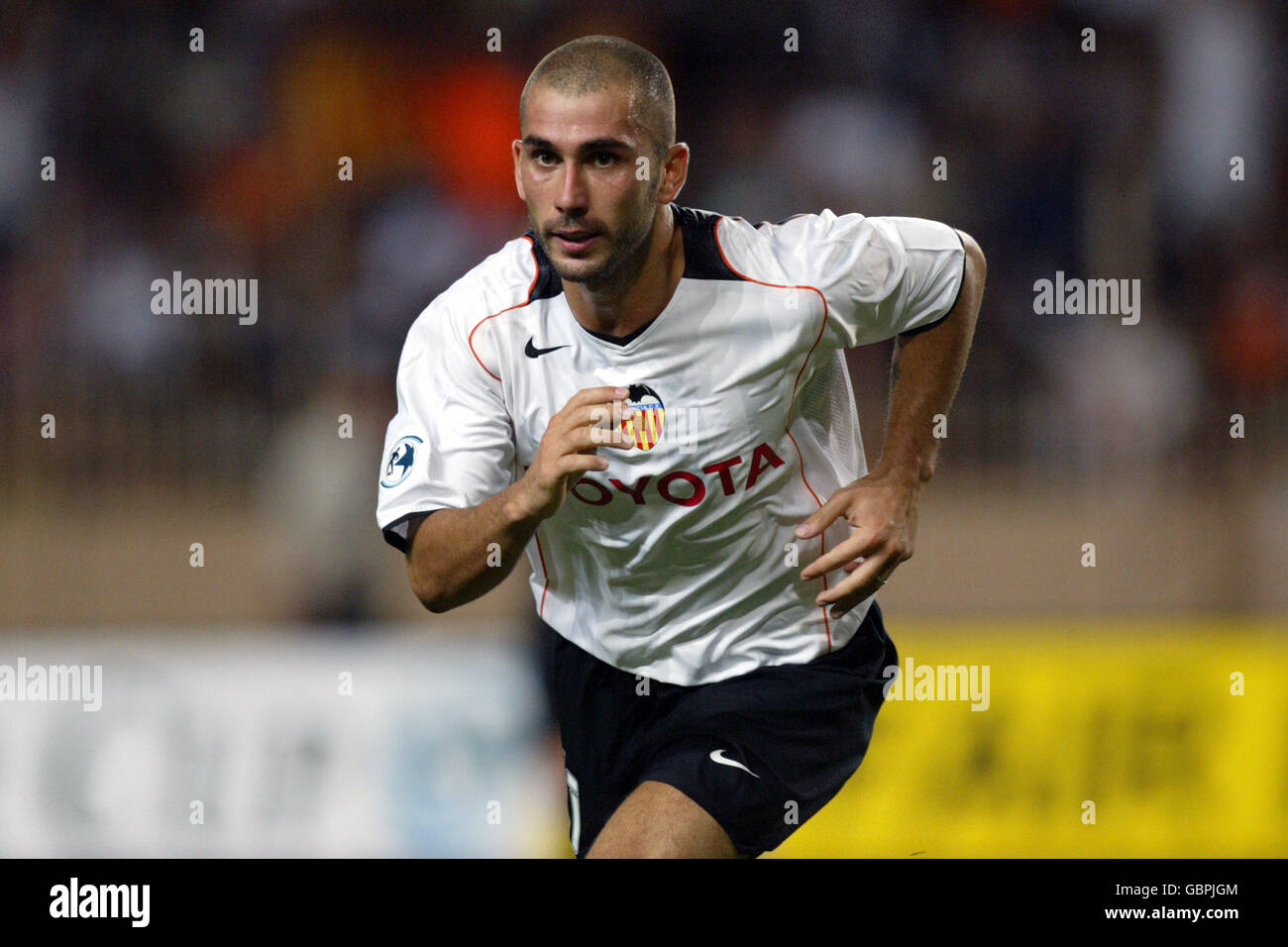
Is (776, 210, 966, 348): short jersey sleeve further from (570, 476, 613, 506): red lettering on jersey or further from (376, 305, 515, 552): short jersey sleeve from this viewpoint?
(376, 305, 515, 552): short jersey sleeve

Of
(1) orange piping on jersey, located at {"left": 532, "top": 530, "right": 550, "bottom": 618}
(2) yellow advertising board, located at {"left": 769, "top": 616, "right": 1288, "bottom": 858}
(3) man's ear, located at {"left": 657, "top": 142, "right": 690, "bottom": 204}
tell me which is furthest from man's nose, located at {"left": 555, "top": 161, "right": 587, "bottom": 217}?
(2) yellow advertising board, located at {"left": 769, "top": 616, "right": 1288, "bottom": 858}

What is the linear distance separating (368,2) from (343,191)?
1.28 metres

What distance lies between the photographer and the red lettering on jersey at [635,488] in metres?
3.64

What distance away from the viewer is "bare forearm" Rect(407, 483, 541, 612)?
10.6 ft

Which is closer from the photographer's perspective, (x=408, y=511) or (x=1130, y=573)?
(x=408, y=511)

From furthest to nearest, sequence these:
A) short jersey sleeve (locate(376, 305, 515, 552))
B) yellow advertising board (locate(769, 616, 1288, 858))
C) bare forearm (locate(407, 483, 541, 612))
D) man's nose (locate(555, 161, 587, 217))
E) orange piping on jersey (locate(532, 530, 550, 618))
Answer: yellow advertising board (locate(769, 616, 1288, 858))
orange piping on jersey (locate(532, 530, 550, 618))
short jersey sleeve (locate(376, 305, 515, 552))
man's nose (locate(555, 161, 587, 217))
bare forearm (locate(407, 483, 541, 612))

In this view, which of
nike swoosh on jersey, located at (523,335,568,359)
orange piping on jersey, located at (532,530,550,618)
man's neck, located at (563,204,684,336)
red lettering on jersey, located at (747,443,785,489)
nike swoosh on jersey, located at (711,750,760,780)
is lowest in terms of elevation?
nike swoosh on jersey, located at (711,750,760,780)

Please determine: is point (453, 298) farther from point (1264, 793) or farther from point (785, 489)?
point (1264, 793)

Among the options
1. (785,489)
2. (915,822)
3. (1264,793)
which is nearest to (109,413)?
(915,822)

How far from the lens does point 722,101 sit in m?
8.31

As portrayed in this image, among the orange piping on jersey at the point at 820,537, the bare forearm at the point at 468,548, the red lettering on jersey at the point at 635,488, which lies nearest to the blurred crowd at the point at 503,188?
the orange piping on jersey at the point at 820,537

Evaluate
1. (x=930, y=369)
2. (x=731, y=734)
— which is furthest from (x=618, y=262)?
(x=731, y=734)

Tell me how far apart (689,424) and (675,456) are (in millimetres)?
84

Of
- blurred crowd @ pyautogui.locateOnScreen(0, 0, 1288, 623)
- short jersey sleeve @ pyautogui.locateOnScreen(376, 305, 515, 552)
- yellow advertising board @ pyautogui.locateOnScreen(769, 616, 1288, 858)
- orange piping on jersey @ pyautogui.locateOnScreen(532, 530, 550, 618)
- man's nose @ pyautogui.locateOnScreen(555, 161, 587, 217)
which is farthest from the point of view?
blurred crowd @ pyautogui.locateOnScreen(0, 0, 1288, 623)
